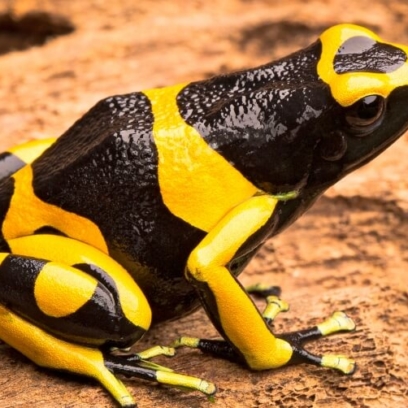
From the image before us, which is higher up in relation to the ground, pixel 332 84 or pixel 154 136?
pixel 332 84

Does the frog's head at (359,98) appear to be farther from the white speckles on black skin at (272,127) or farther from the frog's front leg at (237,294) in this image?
the frog's front leg at (237,294)

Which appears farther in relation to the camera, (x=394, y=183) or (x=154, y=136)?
(x=394, y=183)

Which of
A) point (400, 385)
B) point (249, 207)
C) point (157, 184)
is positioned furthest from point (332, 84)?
point (400, 385)

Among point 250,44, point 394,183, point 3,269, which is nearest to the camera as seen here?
point 3,269

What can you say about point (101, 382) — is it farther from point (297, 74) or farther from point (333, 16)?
point (333, 16)

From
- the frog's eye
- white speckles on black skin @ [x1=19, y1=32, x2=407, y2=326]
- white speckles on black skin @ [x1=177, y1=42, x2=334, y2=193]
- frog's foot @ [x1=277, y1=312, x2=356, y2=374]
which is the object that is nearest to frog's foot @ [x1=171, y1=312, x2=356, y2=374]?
frog's foot @ [x1=277, y1=312, x2=356, y2=374]

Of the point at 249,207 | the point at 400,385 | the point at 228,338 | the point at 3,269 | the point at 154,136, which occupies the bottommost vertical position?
the point at 400,385

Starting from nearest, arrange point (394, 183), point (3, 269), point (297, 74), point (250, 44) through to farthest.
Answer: point (3, 269), point (297, 74), point (394, 183), point (250, 44)

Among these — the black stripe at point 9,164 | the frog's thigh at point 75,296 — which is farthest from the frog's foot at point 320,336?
the black stripe at point 9,164
